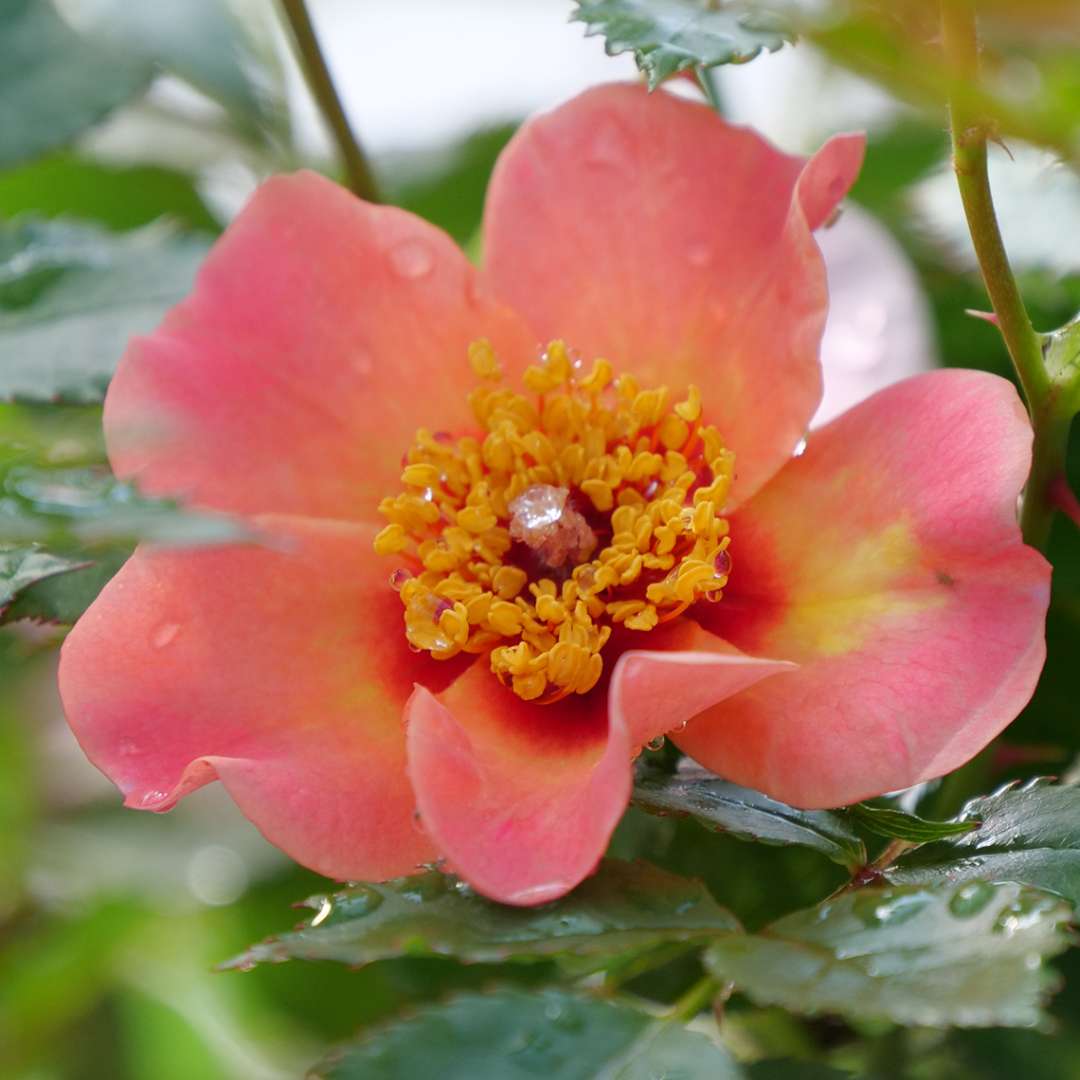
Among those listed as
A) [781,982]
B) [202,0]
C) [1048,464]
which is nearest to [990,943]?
[781,982]

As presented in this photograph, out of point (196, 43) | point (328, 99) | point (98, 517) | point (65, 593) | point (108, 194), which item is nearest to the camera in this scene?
point (98, 517)

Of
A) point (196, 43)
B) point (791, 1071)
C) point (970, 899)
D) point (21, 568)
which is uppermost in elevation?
point (196, 43)

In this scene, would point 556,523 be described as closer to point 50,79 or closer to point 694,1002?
point 694,1002

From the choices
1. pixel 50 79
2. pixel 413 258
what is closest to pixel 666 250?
pixel 413 258

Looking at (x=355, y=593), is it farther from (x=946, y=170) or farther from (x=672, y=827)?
(x=946, y=170)

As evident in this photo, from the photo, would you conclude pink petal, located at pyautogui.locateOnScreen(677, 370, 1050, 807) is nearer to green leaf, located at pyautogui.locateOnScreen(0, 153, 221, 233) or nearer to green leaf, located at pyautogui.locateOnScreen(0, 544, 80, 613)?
green leaf, located at pyautogui.locateOnScreen(0, 544, 80, 613)

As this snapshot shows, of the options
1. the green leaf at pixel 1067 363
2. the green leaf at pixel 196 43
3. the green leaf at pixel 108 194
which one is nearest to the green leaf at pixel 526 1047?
the green leaf at pixel 1067 363

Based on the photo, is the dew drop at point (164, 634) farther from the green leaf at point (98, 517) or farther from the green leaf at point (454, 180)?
the green leaf at point (454, 180)
